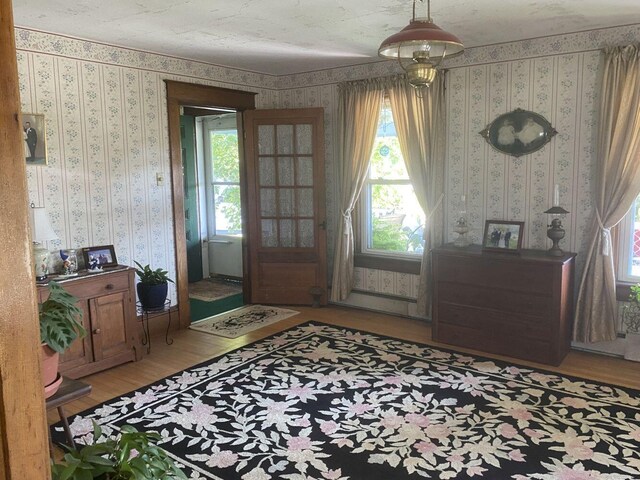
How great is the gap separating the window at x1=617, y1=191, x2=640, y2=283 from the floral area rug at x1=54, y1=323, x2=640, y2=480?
3.64 ft

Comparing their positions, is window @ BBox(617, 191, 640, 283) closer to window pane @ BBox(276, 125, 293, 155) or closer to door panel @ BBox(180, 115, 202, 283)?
window pane @ BBox(276, 125, 293, 155)

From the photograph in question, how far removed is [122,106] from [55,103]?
606 mm

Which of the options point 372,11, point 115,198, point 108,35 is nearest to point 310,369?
point 115,198

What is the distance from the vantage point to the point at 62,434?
325 cm

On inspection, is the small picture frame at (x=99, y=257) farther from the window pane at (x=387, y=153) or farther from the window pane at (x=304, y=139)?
the window pane at (x=387, y=153)

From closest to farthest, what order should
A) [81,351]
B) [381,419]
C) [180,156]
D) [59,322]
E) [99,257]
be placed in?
[59,322], [381,419], [81,351], [99,257], [180,156]

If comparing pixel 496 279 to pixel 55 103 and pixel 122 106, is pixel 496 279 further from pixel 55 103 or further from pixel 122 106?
pixel 55 103

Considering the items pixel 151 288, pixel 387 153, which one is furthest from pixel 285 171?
pixel 151 288

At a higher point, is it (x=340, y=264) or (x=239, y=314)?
(x=340, y=264)

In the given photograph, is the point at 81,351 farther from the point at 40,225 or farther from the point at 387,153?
the point at 387,153

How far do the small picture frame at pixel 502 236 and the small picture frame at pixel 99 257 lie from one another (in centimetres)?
328

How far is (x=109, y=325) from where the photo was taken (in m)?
4.25

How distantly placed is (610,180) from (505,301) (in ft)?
4.23

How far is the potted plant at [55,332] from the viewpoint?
2535 mm
